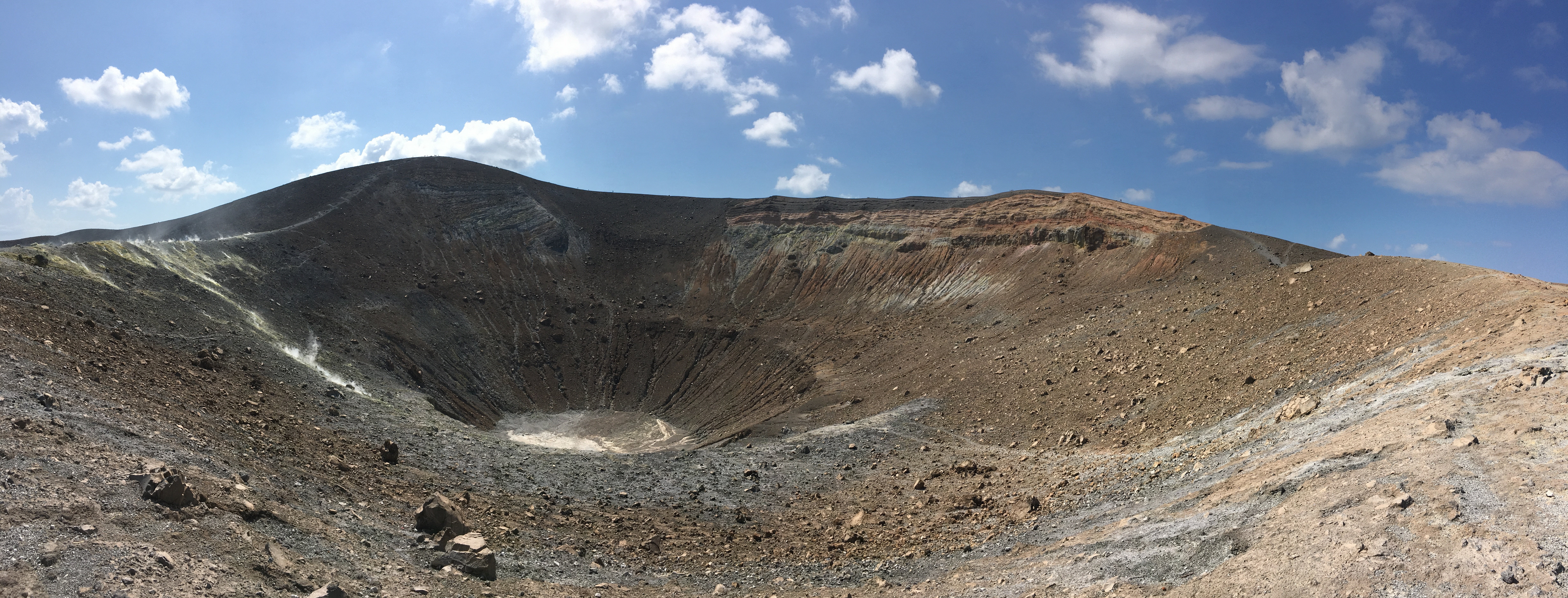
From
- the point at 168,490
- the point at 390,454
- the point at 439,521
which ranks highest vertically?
the point at 168,490

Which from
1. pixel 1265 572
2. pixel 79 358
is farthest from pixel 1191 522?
pixel 79 358

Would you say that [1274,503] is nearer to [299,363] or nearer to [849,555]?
[849,555]

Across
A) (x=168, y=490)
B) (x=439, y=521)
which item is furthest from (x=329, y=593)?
(x=439, y=521)

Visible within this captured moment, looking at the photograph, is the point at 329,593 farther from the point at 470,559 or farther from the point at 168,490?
the point at 168,490

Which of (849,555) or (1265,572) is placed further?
(849,555)

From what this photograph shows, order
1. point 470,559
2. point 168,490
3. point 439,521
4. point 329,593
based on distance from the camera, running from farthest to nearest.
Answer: point 439,521, point 470,559, point 168,490, point 329,593

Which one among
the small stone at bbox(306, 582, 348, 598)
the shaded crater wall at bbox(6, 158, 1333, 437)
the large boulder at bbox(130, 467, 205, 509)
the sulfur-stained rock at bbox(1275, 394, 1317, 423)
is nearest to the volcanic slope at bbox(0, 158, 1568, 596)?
the large boulder at bbox(130, 467, 205, 509)

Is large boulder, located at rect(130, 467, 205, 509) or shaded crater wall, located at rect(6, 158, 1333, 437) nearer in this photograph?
large boulder, located at rect(130, 467, 205, 509)

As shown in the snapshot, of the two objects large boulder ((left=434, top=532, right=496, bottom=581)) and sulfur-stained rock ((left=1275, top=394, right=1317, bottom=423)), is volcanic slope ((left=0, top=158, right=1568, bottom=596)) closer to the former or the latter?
large boulder ((left=434, top=532, right=496, bottom=581))
